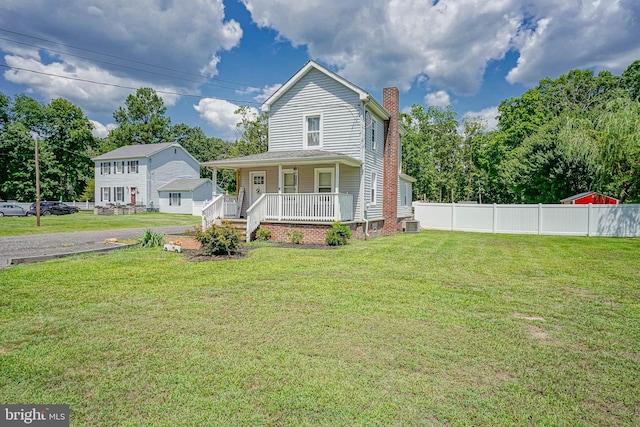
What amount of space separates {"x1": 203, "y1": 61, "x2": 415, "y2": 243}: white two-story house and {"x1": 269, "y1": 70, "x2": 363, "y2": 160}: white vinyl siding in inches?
1.5

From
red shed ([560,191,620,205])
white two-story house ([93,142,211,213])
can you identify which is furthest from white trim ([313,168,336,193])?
white two-story house ([93,142,211,213])

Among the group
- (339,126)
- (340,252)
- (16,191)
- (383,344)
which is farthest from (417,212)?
(16,191)

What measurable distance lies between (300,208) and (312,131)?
4.54m

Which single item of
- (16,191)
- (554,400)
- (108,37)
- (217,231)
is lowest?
(554,400)

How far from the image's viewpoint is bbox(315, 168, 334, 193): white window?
50.6ft

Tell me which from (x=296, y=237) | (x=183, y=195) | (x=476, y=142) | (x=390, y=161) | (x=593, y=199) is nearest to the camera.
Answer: (x=296, y=237)

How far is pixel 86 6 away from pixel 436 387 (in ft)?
70.5

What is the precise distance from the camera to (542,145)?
25.7 metres

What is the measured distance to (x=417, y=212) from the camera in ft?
75.6

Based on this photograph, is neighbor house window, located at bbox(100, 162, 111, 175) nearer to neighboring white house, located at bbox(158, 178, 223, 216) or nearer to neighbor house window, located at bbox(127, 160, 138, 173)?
neighbor house window, located at bbox(127, 160, 138, 173)

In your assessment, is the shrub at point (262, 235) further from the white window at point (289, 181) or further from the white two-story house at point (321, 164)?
the white window at point (289, 181)

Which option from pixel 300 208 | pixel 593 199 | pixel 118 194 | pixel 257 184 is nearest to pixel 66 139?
pixel 118 194

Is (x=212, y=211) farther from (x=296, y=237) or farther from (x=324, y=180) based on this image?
(x=324, y=180)

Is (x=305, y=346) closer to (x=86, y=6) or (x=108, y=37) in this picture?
(x=86, y=6)
